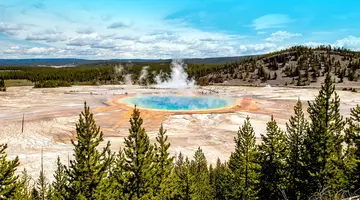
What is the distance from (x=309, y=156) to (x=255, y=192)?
4.23 metres

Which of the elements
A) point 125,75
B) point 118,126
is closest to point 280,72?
point 125,75

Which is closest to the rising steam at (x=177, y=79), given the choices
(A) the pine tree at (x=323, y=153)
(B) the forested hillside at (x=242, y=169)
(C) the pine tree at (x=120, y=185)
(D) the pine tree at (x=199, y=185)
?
(D) the pine tree at (x=199, y=185)

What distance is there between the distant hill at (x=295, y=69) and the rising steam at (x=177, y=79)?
688 centimetres

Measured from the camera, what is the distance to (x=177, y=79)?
12694 cm

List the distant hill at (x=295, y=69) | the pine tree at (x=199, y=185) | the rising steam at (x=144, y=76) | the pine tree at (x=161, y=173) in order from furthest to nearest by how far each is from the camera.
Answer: the rising steam at (x=144, y=76) → the distant hill at (x=295, y=69) → the pine tree at (x=199, y=185) → the pine tree at (x=161, y=173)

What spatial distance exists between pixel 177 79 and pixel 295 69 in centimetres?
4701

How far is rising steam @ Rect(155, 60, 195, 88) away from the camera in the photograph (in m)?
117

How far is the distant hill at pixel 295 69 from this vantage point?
330 ft

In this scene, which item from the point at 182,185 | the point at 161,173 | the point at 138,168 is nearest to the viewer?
the point at 138,168

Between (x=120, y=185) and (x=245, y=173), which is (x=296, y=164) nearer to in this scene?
(x=245, y=173)

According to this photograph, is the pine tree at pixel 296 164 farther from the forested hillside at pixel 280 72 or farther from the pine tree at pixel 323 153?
the forested hillside at pixel 280 72

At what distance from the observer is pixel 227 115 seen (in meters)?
51.3

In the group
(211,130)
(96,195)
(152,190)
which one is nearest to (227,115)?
(211,130)

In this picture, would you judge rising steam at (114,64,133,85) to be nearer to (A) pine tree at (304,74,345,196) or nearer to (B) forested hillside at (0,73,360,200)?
(B) forested hillside at (0,73,360,200)
